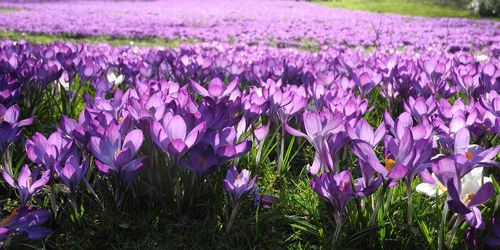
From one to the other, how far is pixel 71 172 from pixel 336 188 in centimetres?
93

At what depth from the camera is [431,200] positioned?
184cm

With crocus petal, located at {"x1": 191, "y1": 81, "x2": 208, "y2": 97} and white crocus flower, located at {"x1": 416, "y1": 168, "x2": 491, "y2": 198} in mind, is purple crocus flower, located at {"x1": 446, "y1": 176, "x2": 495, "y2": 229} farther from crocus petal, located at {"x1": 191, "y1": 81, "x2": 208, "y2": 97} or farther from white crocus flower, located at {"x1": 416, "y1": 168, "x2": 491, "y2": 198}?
crocus petal, located at {"x1": 191, "y1": 81, "x2": 208, "y2": 97}

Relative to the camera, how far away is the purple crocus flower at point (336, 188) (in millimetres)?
1419

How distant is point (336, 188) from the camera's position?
1415 mm

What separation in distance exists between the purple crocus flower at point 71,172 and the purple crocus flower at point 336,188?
826 millimetres

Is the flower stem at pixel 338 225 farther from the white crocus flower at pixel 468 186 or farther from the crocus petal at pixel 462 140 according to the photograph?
the crocus petal at pixel 462 140

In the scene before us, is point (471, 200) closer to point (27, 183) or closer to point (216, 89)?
point (216, 89)

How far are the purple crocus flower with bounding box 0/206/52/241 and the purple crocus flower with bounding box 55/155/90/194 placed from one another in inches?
5.0

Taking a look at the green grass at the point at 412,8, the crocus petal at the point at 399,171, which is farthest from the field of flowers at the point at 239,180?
the green grass at the point at 412,8

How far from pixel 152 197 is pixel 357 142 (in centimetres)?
88

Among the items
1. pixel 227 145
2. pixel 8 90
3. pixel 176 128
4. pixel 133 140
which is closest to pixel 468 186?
pixel 227 145

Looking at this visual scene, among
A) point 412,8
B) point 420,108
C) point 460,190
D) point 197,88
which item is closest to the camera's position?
point 460,190

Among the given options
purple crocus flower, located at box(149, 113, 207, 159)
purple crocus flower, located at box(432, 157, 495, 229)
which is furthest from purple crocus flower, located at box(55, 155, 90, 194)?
purple crocus flower, located at box(432, 157, 495, 229)

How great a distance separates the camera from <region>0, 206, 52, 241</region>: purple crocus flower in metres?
1.40
